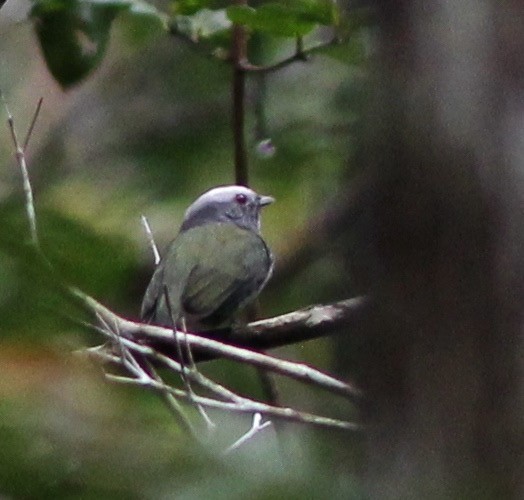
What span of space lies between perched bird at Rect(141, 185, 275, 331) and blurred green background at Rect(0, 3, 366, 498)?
11 centimetres

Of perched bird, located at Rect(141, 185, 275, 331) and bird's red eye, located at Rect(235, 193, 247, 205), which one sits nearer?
perched bird, located at Rect(141, 185, 275, 331)

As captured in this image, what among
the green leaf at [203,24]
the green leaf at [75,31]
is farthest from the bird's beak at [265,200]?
the green leaf at [75,31]

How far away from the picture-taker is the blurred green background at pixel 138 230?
843 mm

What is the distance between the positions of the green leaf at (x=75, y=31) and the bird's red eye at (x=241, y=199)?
1693 mm

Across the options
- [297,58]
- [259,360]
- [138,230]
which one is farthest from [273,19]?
[138,230]

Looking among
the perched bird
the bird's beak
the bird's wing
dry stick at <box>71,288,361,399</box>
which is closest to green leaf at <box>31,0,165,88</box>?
dry stick at <box>71,288,361,399</box>

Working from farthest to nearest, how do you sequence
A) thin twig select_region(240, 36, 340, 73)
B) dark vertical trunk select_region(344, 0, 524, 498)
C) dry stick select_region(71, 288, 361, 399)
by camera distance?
thin twig select_region(240, 36, 340, 73) < dry stick select_region(71, 288, 361, 399) < dark vertical trunk select_region(344, 0, 524, 498)

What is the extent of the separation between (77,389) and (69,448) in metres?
0.05

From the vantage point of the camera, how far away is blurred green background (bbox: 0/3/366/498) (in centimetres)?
84

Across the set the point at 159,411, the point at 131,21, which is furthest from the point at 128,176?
the point at 159,411

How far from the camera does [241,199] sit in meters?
4.89

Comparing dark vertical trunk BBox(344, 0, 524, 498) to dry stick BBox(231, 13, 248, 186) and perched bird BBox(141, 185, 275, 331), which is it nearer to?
dry stick BBox(231, 13, 248, 186)

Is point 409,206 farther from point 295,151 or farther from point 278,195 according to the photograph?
point 278,195

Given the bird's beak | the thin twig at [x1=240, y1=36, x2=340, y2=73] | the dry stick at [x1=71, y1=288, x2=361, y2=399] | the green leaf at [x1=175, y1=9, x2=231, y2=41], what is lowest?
the bird's beak
